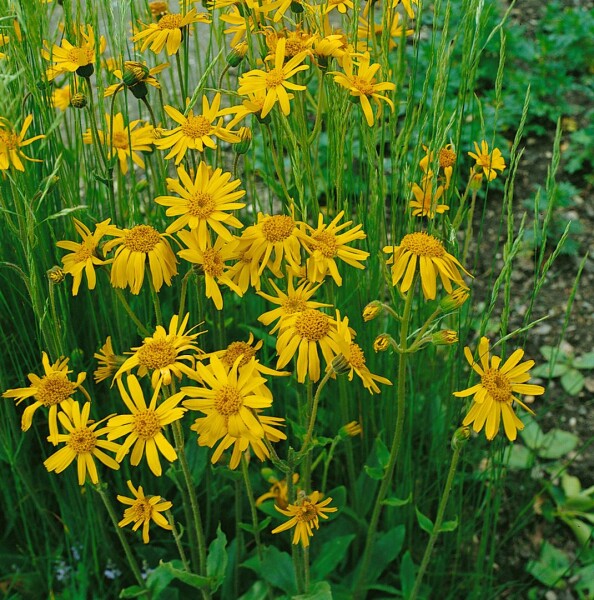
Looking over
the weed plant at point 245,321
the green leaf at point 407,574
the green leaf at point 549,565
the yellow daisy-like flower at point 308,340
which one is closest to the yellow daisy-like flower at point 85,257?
the weed plant at point 245,321

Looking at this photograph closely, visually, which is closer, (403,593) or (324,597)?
(324,597)

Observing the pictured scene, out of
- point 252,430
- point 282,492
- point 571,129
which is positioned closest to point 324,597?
point 282,492

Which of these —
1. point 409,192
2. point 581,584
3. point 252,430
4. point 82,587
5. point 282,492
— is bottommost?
point 581,584

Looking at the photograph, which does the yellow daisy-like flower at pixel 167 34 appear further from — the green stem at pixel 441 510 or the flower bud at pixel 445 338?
the green stem at pixel 441 510

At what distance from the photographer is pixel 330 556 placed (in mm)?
1639

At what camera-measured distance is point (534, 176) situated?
315 centimetres

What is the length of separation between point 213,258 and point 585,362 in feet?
5.42

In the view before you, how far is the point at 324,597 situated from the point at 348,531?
1.34 feet

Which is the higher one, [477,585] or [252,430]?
[252,430]

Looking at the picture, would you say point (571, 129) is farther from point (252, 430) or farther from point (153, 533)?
point (252, 430)

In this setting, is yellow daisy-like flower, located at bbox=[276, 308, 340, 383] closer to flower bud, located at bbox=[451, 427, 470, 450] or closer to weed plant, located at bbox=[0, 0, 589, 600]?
weed plant, located at bbox=[0, 0, 589, 600]

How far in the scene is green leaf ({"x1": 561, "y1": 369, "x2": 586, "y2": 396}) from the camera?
94.7 inches

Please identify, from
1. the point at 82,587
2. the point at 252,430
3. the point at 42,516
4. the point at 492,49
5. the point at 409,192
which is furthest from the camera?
the point at 492,49

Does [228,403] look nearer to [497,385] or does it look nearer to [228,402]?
[228,402]
